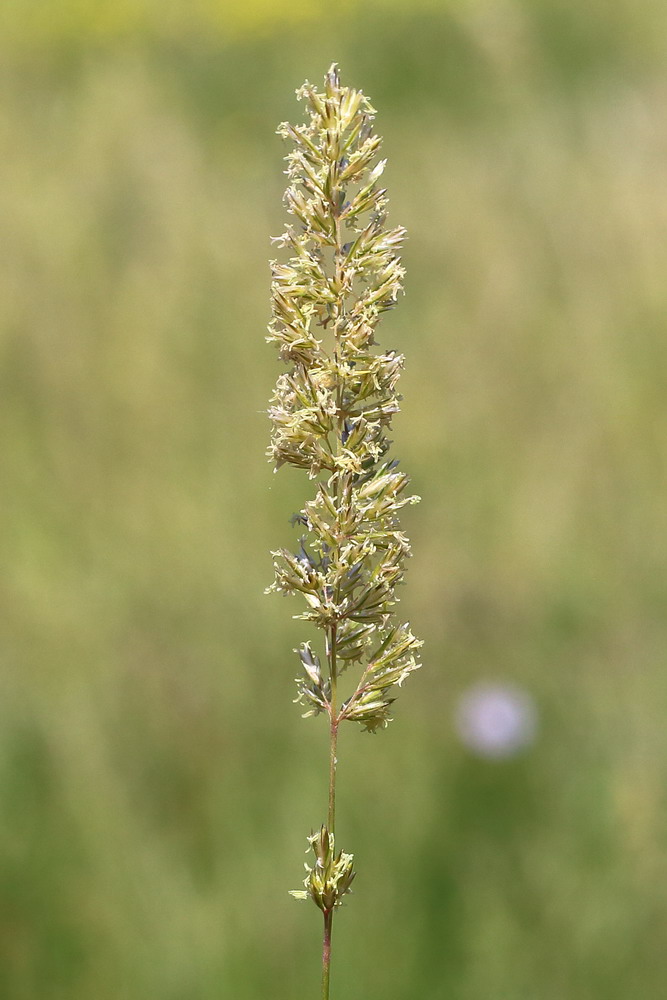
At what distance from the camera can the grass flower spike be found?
100 centimetres

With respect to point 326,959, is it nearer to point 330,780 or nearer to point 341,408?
point 330,780

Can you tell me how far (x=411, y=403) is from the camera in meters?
5.77

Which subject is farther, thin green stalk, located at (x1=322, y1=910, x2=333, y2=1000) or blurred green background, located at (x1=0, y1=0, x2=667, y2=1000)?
blurred green background, located at (x1=0, y1=0, x2=667, y2=1000)

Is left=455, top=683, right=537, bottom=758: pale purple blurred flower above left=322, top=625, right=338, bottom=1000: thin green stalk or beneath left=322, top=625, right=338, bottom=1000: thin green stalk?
beneath

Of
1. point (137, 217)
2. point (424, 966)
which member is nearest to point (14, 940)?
point (424, 966)

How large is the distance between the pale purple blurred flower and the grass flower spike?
2704 millimetres

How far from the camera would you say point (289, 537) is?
15.9ft

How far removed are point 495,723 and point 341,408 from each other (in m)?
2.95

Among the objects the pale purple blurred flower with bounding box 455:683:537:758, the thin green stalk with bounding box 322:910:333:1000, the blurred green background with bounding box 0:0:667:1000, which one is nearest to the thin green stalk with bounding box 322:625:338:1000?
the thin green stalk with bounding box 322:910:333:1000

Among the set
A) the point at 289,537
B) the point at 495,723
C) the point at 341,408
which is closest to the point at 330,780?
the point at 341,408

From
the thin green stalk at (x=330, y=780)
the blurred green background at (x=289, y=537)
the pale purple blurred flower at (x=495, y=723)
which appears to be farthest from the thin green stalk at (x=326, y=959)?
the pale purple blurred flower at (x=495, y=723)

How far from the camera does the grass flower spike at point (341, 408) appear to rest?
100cm

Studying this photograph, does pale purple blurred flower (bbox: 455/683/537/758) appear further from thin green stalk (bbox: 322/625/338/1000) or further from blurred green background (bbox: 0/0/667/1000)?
thin green stalk (bbox: 322/625/338/1000)

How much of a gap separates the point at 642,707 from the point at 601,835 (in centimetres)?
71
